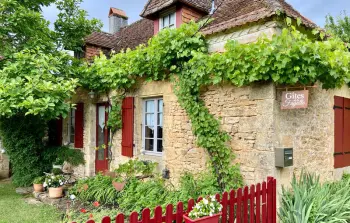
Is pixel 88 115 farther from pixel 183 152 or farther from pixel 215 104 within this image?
pixel 215 104

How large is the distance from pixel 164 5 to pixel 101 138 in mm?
4580

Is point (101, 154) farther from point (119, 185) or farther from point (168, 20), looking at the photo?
point (168, 20)

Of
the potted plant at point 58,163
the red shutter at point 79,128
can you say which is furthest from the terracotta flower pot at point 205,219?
the potted plant at point 58,163

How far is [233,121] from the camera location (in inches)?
195

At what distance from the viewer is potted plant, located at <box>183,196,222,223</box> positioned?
2.77 metres

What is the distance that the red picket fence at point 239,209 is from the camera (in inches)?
96.0

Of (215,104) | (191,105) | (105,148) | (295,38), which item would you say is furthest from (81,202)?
(295,38)

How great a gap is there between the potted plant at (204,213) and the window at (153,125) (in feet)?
12.3

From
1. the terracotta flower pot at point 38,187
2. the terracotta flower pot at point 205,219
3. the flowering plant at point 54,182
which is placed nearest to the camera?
the terracotta flower pot at point 205,219

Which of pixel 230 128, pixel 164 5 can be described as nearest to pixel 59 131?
pixel 164 5

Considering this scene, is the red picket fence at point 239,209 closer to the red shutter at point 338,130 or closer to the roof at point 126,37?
the red shutter at point 338,130

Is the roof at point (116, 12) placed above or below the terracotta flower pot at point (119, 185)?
above

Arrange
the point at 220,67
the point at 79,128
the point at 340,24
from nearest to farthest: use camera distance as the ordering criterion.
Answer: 1. the point at 220,67
2. the point at 79,128
3. the point at 340,24

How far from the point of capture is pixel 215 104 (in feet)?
17.3
